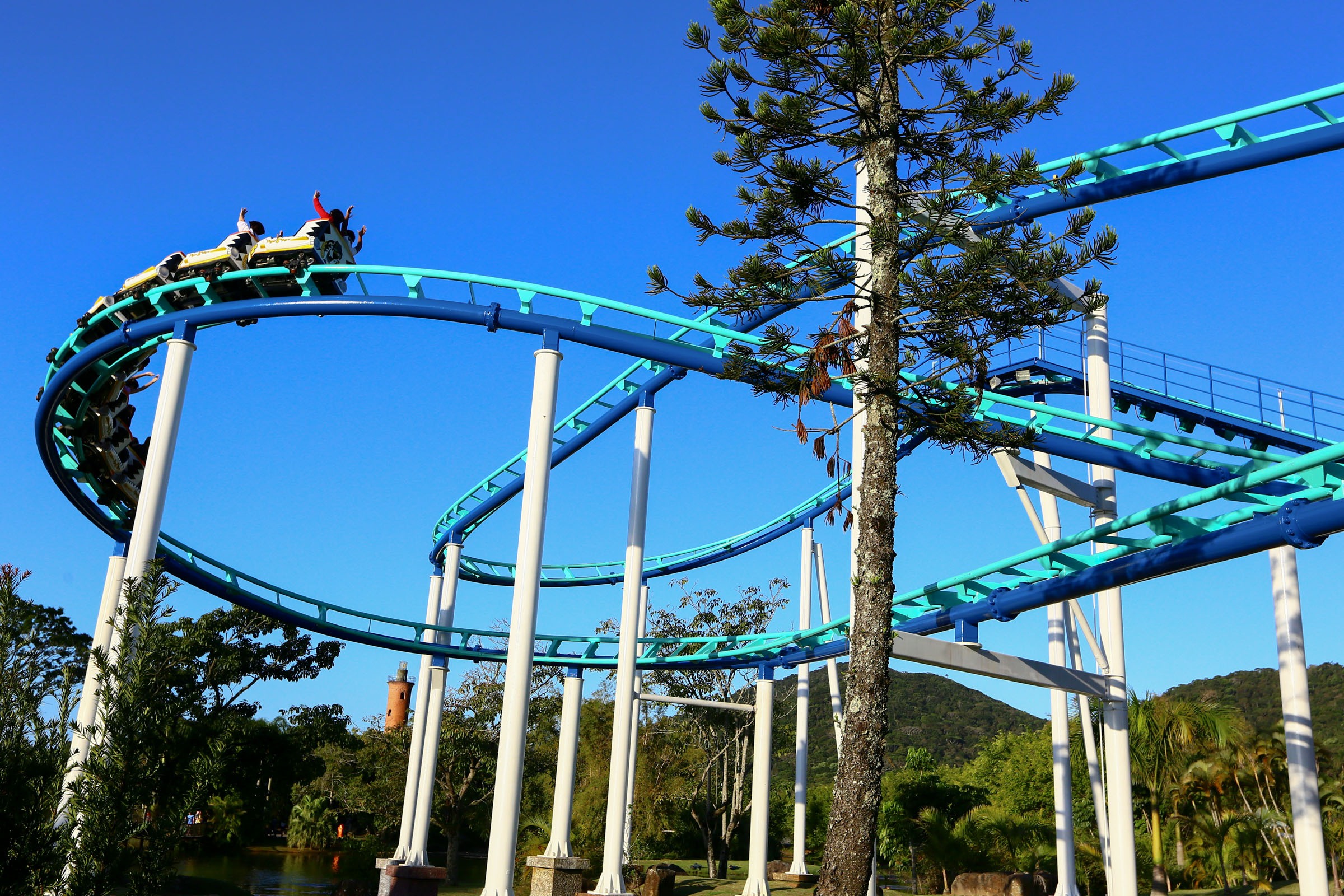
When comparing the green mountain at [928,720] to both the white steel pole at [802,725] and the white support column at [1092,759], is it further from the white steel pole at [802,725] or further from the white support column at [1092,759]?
the white support column at [1092,759]

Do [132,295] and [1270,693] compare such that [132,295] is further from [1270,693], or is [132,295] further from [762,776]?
[1270,693]

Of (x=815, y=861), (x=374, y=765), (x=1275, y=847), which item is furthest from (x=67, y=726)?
(x=815, y=861)

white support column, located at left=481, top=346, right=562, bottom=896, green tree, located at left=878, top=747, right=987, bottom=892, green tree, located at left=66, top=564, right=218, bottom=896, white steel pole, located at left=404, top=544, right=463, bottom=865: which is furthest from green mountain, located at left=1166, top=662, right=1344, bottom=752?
green tree, located at left=66, top=564, right=218, bottom=896

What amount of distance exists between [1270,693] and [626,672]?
54.6m

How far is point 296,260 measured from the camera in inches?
591

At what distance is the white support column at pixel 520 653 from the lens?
11430 millimetres

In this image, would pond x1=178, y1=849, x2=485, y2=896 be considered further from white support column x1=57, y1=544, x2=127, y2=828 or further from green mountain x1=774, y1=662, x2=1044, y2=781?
green mountain x1=774, y1=662, x2=1044, y2=781

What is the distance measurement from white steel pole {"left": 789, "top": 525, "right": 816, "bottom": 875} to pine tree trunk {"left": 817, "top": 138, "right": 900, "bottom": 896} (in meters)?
10.9

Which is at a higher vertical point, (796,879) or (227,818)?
(796,879)

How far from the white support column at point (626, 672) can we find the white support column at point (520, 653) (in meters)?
2.39

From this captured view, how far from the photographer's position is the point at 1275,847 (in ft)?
78.9

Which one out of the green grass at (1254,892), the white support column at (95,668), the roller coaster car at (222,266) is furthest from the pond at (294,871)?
the green grass at (1254,892)

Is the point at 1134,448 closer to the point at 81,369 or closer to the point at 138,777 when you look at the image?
the point at 138,777

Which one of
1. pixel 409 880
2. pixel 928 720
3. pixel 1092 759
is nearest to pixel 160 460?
pixel 409 880
